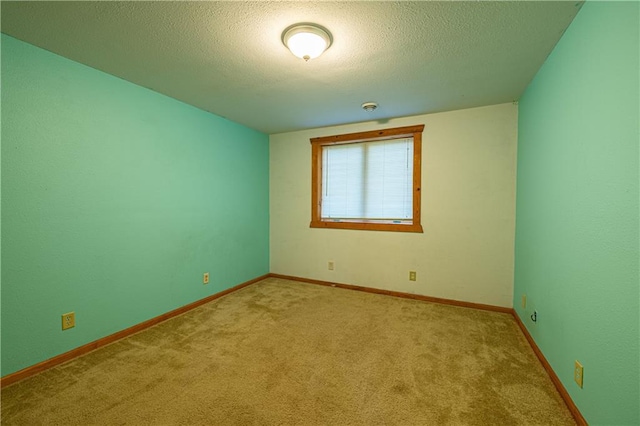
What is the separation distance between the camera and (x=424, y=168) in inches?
128

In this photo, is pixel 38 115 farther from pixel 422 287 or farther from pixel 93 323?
pixel 422 287

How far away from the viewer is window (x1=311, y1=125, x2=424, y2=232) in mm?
3361

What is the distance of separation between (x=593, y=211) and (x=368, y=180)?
2.46 m

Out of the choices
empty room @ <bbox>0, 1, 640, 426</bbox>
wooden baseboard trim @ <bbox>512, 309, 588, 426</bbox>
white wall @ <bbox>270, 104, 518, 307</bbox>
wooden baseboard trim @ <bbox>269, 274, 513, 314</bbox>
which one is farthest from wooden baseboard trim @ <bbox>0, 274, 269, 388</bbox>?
wooden baseboard trim @ <bbox>512, 309, 588, 426</bbox>

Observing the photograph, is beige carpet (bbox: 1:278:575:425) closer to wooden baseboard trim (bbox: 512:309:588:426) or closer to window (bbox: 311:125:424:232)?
wooden baseboard trim (bbox: 512:309:588:426)

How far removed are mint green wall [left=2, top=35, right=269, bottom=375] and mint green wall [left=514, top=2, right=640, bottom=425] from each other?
129 inches

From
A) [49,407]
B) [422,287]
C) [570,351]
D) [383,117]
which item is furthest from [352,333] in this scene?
[383,117]

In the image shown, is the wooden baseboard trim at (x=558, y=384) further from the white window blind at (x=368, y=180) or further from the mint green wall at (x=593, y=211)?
the white window blind at (x=368, y=180)

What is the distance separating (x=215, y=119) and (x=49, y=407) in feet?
9.49

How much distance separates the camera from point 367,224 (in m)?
3.58

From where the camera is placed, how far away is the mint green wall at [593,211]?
1.08m

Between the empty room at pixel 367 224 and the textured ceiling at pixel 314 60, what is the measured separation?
0.02 m

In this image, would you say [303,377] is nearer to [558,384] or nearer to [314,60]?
[558,384]

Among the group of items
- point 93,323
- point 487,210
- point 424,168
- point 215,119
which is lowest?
point 93,323
